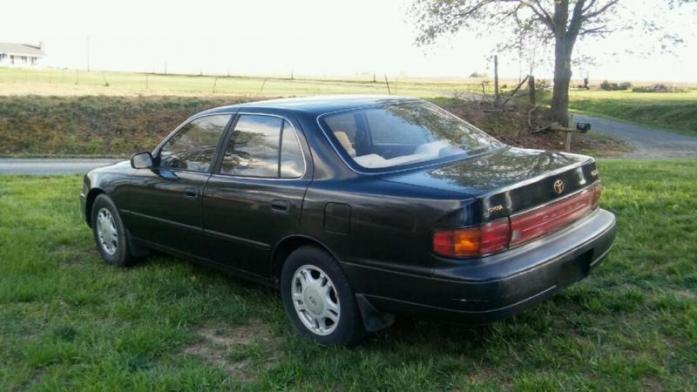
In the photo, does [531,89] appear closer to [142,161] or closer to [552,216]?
[142,161]

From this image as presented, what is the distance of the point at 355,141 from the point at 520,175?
107 cm

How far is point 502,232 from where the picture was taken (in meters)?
3.35

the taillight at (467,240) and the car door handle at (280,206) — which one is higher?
the car door handle at (280,206)

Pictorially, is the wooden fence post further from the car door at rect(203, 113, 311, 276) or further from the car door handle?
the car door handle

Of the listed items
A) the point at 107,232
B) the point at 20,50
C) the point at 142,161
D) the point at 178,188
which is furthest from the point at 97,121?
the point at 20,50

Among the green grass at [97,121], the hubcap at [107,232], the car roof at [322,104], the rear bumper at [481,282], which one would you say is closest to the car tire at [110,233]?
the hubcap at [107,232]

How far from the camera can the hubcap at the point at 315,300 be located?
12.6 feet

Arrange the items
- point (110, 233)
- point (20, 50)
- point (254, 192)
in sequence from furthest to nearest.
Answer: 1. point (20, 50)
2. point (110, 233)
3. point (254, 192)

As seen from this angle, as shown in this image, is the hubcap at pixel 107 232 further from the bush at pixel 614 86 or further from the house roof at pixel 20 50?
the house roof at pixel 20 50

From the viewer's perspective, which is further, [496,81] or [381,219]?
[496,81]

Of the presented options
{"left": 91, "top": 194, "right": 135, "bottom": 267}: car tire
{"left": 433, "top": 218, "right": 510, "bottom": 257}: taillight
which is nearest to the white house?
{"left": 91, "top": 194, "right": 135, "bottom": 267}: car tire

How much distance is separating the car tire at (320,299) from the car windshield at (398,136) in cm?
65

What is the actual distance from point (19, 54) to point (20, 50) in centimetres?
115

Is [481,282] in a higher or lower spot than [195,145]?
lower
